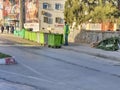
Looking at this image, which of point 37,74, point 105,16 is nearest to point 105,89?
point 37,74

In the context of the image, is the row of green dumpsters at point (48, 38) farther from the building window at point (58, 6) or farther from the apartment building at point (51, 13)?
the building window at point (58, 6)

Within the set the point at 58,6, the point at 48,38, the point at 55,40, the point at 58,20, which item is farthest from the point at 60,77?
the point at 58,6

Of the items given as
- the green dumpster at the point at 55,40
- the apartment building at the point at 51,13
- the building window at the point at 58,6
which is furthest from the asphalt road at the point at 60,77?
the building window at the point at 58,6

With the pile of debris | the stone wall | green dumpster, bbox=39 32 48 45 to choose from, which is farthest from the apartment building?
the pile of debris

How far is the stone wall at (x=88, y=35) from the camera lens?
107 ft

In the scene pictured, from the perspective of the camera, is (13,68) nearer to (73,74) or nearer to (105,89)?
(73,74)

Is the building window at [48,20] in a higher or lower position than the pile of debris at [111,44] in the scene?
higher

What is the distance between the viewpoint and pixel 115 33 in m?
32.0

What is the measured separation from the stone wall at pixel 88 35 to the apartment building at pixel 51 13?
3974 cm

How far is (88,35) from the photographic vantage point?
3575 centimetres

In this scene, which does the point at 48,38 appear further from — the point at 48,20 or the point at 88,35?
the point at 48,20

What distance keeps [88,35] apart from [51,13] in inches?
1776

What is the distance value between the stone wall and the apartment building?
39743mm

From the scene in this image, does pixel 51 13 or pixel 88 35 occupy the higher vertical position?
pixel 51 13
